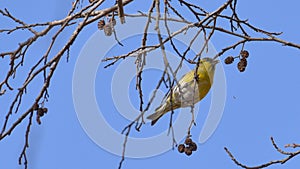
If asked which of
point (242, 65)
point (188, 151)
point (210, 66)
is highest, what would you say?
point (210, 66)

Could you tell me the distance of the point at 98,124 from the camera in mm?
2281

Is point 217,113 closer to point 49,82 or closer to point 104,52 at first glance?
point 104,52

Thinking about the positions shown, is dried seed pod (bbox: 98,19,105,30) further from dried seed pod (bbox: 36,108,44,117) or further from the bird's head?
the bird's head

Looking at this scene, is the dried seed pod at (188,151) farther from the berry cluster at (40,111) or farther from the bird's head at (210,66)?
the bird's head at (210,66)

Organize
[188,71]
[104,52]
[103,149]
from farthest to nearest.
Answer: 1. [188,71]
2. [104,52]
3. [103,149]

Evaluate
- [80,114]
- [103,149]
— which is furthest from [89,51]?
[103,149]

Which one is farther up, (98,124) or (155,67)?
(155,67)

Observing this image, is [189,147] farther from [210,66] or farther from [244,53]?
[210,66]

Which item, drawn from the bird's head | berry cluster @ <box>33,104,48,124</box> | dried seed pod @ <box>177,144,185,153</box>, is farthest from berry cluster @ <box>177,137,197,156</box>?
the bird's head

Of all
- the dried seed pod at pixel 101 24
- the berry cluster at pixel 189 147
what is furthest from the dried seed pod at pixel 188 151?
the dried seed pod at pixel 101 24

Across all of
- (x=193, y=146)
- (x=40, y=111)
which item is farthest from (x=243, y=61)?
(x=40, y=111)

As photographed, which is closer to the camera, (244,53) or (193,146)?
(193,146)

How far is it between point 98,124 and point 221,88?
0.79m

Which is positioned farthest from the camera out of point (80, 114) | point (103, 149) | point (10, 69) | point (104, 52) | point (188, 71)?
point (188, 71)
